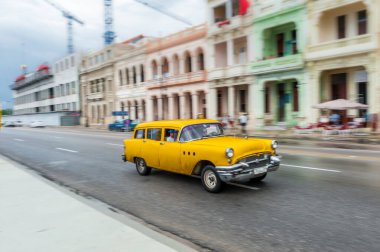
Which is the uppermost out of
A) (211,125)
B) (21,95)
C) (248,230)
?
(21,95)

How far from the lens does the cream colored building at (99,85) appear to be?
51094 millimetres

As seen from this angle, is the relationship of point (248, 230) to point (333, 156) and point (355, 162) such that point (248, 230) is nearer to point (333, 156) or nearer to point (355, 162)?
point (355, 162)

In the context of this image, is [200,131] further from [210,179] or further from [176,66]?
[176,66]

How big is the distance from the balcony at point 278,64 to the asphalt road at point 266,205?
15.0 m

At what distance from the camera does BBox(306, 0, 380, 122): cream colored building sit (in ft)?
66.8

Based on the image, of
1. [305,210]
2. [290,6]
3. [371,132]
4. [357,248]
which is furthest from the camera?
[290,6]

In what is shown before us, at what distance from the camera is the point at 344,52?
21.6m

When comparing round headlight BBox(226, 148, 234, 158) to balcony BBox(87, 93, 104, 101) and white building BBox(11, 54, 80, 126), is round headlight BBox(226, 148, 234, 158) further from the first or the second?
white building BBox(11, 54, 80, 126)

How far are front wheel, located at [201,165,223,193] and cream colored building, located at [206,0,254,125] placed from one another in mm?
21953

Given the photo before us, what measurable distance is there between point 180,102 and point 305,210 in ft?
103

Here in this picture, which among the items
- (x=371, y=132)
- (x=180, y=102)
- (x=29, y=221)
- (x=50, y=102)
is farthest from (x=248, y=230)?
(x=50, y=102)

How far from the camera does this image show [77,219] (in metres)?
5.45

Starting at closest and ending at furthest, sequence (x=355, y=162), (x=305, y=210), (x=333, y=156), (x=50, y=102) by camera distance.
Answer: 1. (x=305, y=210)
2. (x=355, y=162)
3. (x=333, y=156)
4. (x=50, y=102)

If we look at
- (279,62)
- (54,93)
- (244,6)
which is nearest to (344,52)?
(279,62)
